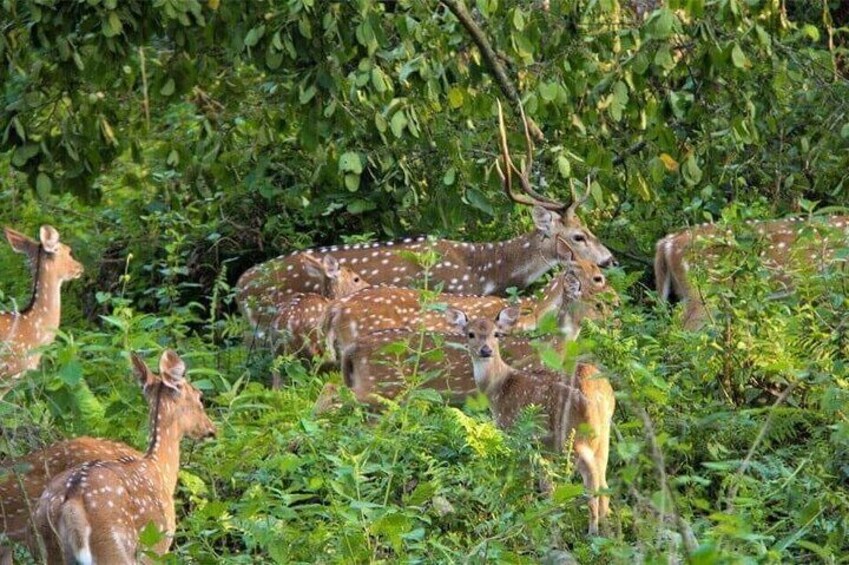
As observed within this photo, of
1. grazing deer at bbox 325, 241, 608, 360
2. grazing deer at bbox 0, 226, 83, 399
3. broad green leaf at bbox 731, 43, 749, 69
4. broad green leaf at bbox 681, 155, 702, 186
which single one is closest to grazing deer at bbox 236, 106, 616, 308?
grazing deer at bbox 325, 241, 608, 360

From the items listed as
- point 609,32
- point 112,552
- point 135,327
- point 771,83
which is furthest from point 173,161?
point 112,552

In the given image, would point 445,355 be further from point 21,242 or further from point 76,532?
point 76,532

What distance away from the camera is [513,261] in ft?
42.0

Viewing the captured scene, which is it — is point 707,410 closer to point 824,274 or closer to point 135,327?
point 824,274

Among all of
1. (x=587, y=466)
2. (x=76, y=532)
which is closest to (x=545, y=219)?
(x=587, y=466)

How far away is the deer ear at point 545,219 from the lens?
40.0 feet

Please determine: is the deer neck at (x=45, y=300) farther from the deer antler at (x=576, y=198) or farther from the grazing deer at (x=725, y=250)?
the grazing deer at (x=725, y=250)

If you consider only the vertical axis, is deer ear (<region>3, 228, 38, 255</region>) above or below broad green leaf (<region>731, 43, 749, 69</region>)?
below

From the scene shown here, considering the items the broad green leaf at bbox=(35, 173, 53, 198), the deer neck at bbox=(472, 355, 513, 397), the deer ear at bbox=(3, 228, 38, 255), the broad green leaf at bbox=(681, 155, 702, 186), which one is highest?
the broad green leaf at bbox=(35, 173, 53, 198)

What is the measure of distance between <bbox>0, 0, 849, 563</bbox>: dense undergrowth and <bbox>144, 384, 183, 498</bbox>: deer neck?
135 millimetres

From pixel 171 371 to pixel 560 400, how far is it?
1.54 metres

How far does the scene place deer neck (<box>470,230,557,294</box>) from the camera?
499 inches

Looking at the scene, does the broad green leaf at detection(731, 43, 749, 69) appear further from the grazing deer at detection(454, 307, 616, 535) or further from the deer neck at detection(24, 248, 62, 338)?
the deer neck at detection(24, 248, 62, 338)

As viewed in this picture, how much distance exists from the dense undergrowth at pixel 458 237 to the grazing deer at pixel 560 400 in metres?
0.10
